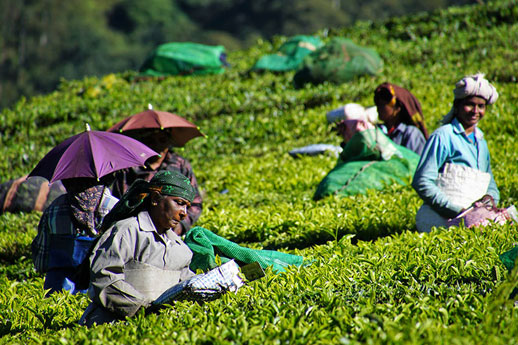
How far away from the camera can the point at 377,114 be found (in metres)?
7.99

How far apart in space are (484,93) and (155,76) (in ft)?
39.6

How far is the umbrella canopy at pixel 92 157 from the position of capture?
16.0ft

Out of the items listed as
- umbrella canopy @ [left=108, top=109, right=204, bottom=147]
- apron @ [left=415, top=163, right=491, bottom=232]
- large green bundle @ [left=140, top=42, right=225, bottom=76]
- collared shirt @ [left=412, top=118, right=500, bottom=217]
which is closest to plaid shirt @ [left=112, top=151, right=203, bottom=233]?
umbrella canopy @ [left=108, top=109, right=204, bottom=147]

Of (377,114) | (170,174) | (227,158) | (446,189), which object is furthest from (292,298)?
(227,158)

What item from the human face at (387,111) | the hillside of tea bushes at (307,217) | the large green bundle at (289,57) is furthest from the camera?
the large green bundle at (289,57)

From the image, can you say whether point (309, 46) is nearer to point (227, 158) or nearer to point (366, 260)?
point (227, 158)

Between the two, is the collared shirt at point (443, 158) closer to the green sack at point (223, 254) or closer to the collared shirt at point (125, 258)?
the green sack at point (223, 254)

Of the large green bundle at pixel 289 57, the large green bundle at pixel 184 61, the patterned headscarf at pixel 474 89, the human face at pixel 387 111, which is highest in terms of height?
the patterned headscarf at pixel 474 89

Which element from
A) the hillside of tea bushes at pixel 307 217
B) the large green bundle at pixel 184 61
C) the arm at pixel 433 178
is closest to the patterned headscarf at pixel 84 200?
the hillside of tea bushes at pixel 307 217

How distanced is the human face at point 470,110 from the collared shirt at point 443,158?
66 mm

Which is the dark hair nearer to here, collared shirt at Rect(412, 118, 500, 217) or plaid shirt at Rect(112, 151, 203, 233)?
collared shirt at Rect(412, 118, 500, 217)

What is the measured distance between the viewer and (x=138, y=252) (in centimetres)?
395

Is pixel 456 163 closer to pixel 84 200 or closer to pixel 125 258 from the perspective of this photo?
pixel 125 258

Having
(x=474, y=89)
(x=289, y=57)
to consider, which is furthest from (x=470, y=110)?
(x=289, y=57)
